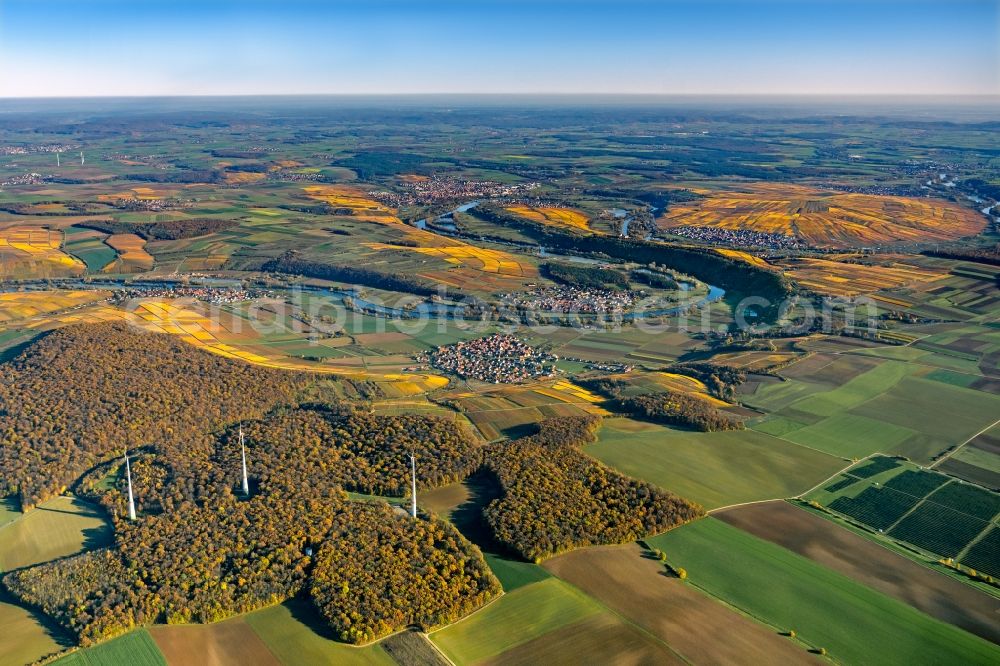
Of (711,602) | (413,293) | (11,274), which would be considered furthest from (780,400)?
(11,274)

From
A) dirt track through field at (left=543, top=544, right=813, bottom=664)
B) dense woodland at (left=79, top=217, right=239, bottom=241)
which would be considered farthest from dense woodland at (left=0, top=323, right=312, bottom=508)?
dense woodland at (left=79, top=217, right=239, bottom=241)

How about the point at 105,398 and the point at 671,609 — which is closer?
the point at 671,609

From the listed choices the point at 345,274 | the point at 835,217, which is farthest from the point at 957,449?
the point at 835,217

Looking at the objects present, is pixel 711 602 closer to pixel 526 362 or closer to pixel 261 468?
pixel 261 468

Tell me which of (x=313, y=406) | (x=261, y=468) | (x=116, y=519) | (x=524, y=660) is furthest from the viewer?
(x=313, y=406)

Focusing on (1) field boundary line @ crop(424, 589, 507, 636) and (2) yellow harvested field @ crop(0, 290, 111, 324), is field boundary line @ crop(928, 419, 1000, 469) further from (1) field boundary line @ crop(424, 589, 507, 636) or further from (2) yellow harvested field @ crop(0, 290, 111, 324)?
(2) yellow harvested field @ crop(0, 290, 111, 324)

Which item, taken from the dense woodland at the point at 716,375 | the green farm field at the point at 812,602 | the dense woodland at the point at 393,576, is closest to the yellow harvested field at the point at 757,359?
the dense woodland at the point at 716,375

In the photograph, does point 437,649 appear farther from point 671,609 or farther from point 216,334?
point 216,334
